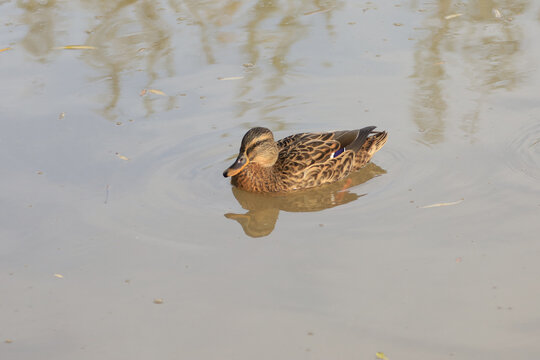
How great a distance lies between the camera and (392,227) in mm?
6156

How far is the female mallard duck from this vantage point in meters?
7.11

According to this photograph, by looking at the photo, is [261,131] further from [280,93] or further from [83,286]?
[83,286]

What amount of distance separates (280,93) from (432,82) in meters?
1.67

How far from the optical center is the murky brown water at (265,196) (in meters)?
5.05

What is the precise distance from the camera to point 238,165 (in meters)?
7.05

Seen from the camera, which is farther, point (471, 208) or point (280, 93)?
point (280, 93)

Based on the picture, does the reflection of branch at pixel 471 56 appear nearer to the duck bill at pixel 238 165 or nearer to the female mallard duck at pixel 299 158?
the female mallard duck at pixel 299 158

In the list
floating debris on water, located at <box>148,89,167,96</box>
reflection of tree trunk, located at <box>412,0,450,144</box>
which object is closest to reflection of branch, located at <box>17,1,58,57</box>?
floating debris on water, located at <box>148,89,167,96</box>

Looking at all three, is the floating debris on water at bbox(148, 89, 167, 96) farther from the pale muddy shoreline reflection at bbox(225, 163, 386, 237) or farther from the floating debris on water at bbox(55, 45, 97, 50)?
the pale muddy shoreline reflection at bbox(225, 163, 386, 237)

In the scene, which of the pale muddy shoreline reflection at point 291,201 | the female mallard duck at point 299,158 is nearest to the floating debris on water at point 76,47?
the female mallard duck at point 299,158

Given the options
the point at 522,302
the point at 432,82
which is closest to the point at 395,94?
the point at 432,82

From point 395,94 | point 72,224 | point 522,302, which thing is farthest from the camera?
point 395,94

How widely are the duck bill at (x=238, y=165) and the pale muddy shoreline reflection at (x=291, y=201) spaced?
0.85 ft

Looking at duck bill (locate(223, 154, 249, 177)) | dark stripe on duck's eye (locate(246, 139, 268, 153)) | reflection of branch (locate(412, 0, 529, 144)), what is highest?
dark stripe on duck's eye (locate(246, 139, 268, 153))
